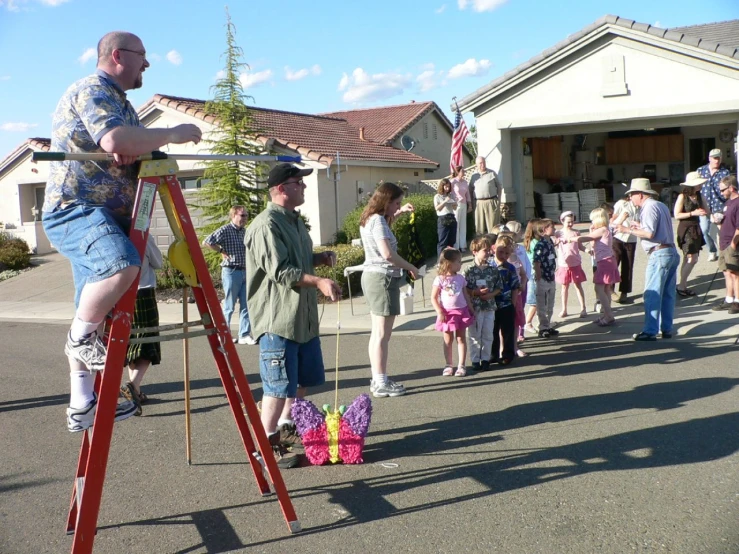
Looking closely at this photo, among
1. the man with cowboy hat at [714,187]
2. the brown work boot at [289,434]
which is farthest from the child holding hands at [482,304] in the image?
the man with cowboy hat at [714,187]

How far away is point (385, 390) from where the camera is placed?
7.22 m

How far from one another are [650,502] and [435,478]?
133 centimetres

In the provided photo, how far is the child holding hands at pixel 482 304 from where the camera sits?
8.34 meters

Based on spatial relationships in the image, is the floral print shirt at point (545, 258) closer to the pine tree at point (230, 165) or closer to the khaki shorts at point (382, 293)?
the khaki shorts at point (382, 293)

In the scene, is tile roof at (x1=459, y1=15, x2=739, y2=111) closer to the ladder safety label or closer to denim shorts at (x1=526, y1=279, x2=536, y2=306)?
denim shorts at (x1=526, y1=279, x2=536, y2=306)

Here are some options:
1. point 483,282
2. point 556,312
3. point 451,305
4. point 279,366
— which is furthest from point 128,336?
point 556,312

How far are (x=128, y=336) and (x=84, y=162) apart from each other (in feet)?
2.94

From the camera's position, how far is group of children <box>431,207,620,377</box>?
814cm

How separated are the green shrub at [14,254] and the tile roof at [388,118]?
519 inches

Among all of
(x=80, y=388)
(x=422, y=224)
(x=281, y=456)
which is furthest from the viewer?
(x=422, y=224)

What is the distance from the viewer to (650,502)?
4.30 metres

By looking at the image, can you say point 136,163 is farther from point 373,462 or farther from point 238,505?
point 373,462

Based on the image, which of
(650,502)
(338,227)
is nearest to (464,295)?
(650,502)

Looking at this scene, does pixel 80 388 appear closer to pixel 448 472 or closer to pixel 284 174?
pixel 284 174
